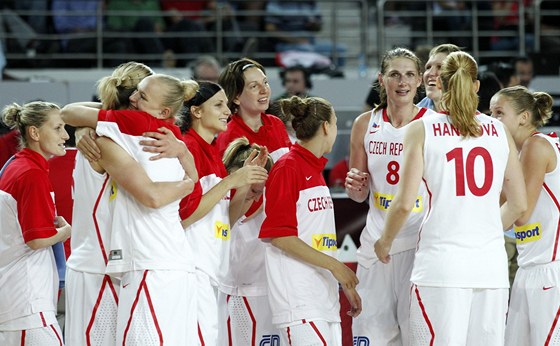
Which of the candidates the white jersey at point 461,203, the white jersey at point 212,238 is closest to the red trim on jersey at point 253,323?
the white jersey at point 212,238

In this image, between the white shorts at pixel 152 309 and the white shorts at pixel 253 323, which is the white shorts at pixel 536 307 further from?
the white shorts at pixel 152 309

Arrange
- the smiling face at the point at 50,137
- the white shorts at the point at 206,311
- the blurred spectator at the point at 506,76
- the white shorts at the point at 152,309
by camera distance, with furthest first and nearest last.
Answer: the blurred spectator at the point at 506,76 < the smiling face at the point at 50,137 < the white shorts at the point at 206,311 < the white shorts at the point at 152,309

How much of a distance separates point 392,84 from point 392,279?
3.71 feet

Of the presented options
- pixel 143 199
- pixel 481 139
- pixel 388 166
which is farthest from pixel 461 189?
pixel 143 199

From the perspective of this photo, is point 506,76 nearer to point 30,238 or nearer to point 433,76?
point 433,76

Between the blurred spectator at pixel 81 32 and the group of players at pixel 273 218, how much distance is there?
5.52 metres

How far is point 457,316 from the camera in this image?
4738 millimetres

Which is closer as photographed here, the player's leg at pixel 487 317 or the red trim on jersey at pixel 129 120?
the red trim on jersey at pixel 129 120

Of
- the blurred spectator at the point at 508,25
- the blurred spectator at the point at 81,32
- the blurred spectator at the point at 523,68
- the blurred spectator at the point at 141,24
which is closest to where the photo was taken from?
the blurred spectator at the point at 523,68

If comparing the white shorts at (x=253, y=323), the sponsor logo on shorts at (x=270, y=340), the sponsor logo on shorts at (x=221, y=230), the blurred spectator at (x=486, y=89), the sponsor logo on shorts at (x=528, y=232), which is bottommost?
the sponsor logo on shorts at (x=270, y=340)

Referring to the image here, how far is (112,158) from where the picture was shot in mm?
4535

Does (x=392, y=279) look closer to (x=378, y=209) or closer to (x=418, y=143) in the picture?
(x=378, y=209)

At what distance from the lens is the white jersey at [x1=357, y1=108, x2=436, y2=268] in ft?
18.1

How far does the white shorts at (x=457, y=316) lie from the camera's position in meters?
4.74
